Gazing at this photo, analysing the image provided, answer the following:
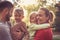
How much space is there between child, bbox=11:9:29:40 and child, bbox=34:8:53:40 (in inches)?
3.9

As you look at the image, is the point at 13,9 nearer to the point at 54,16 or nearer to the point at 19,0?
the point at 19,0

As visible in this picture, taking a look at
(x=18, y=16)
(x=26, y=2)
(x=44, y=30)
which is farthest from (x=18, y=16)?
(x=44, y=30)

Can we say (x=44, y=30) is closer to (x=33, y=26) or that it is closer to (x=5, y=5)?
(x=33, y=26)

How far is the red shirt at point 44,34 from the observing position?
133cm

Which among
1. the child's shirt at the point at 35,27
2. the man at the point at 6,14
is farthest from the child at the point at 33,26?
the man at the point at 6,14

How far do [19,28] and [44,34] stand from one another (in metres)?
0.21

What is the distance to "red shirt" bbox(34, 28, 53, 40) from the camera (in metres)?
1.33

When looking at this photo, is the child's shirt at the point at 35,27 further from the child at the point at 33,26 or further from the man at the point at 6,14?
the man at the point at 6,14

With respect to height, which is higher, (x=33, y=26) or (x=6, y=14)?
(x=6, y=14)

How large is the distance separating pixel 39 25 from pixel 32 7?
155 mm

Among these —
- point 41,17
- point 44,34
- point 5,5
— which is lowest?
point 44,34

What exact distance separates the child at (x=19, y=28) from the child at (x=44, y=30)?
0.10 metres

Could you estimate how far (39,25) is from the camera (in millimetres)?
1335

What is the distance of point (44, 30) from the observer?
1.34m
